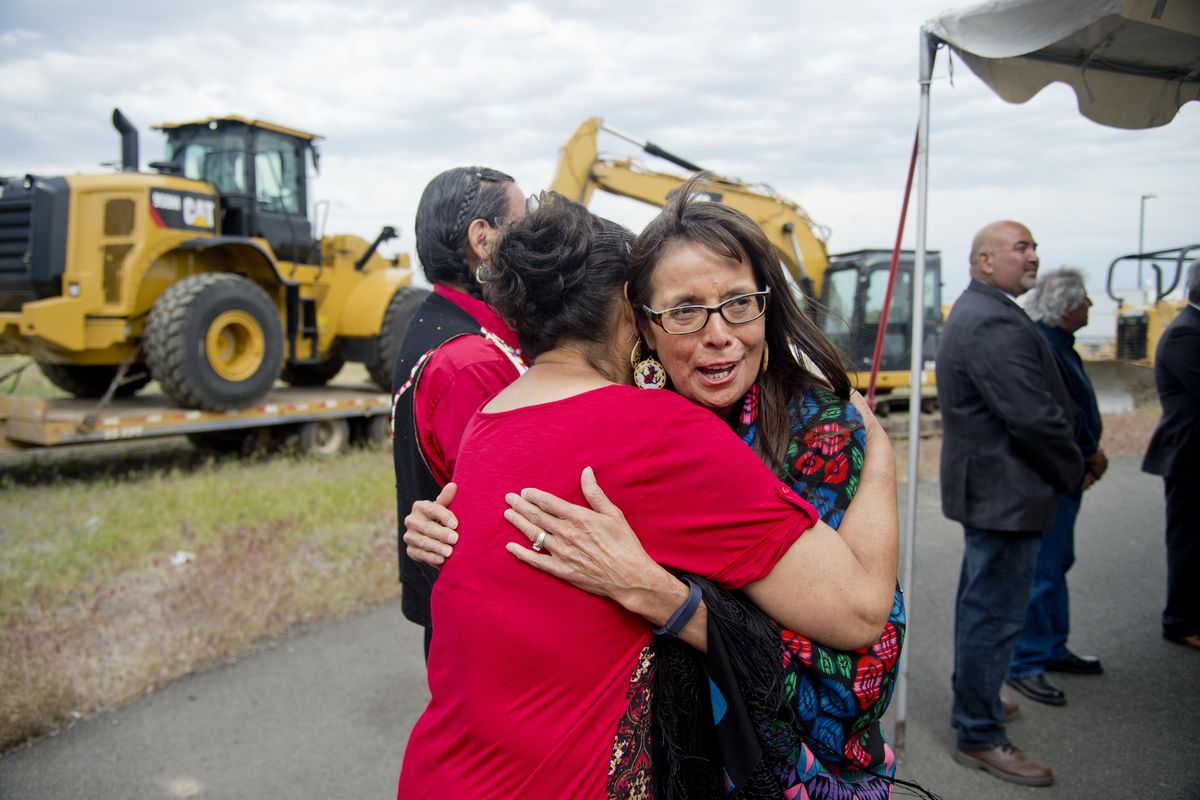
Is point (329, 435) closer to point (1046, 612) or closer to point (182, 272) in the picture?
point (182, 272)

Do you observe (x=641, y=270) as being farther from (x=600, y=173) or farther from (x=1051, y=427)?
(x=600, y=173)

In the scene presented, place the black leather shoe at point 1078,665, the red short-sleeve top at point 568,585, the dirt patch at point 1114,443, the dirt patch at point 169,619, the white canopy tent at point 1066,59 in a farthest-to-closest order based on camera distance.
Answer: the dirt patch at point 1114,443, the black leather shoe at point 1078,665, the dirt patch at point 169,619, the white canopy tent at point 1066,59, the red short-sleeve top at point 568,585

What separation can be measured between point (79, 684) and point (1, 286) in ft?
23.1

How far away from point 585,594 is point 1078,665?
12.9ft

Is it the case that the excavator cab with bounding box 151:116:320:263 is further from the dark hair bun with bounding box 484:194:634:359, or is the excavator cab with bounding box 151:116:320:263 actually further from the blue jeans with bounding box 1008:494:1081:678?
the dark hair bun with bounding box 484:194:634:359

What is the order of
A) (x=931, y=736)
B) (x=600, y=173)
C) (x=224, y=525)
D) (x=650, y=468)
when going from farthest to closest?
1. (x=600, y=173)
2. (x=224, y=525)
3. (x=931, y=736)
4. (x=650, y=468)

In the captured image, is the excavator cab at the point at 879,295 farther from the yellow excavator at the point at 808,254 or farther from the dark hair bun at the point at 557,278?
the dark hair bun at the point at 557,278

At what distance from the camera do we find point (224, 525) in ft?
21.7

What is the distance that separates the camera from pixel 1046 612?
167 inches

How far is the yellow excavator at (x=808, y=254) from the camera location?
1084cm

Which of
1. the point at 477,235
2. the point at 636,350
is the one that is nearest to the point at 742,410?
the point at 636,350

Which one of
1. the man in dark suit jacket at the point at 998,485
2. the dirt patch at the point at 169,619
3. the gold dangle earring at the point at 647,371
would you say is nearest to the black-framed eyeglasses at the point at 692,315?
the gold dangle earring at the point at 647,371

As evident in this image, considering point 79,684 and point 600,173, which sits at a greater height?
point 600,173

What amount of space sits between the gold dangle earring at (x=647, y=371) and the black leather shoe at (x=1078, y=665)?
141 inches
